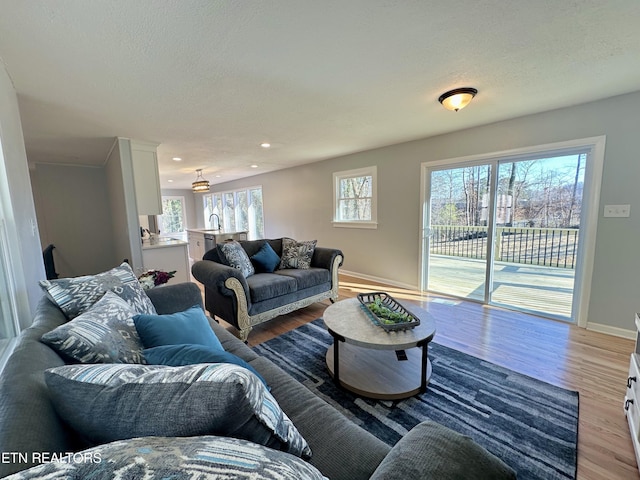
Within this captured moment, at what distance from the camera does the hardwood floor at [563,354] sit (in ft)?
4.71

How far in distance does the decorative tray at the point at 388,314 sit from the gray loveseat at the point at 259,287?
3.15ft

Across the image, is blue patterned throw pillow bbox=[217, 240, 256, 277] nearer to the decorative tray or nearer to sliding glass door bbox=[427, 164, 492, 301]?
the decorative tray

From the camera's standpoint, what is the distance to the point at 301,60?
1.80 m

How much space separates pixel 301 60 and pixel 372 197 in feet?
10.1

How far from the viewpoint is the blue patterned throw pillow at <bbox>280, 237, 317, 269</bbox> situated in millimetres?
3490

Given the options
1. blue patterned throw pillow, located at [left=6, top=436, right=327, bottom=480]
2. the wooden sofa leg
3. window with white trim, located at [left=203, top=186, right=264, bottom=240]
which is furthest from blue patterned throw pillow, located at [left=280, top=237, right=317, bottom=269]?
window with white trim, located at [left=203, top=186, right=264, bottom=240]

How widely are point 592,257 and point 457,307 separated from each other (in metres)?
1.42

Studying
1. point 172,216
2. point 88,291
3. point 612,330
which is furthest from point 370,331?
point 172,216

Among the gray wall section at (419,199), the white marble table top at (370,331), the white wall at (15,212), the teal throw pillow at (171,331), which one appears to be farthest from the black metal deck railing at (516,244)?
the white wall at (15,212)

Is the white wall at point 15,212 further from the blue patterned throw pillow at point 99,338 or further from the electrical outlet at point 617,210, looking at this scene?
the electrical outlet at point 617,210

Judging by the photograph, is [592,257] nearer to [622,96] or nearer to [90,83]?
[622,96]

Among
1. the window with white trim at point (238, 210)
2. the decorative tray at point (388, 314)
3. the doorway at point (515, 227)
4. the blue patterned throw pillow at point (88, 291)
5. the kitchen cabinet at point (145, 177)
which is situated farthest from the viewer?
the window with white trim at point (238, 210)

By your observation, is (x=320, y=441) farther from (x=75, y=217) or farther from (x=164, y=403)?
(x=75, y=217)

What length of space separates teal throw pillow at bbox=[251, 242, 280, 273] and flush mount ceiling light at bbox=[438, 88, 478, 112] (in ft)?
8.29
